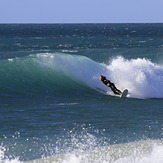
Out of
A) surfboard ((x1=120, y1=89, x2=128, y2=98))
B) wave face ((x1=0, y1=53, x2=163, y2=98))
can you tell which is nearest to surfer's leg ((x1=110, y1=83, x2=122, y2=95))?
surfboard ((x1=120, y1=89, x2=128, y2=98))

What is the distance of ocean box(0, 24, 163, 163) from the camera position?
1224 centimetres

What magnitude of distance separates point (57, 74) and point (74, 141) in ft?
41.9

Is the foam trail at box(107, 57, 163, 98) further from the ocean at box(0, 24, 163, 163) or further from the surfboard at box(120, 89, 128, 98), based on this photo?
the surfboard at box(120, 89, 128, 98)

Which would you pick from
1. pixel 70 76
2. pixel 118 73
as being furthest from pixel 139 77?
pixel 70 76

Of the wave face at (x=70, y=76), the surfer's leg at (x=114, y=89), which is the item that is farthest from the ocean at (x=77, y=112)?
the surfer's leg at (x=114, y=89)

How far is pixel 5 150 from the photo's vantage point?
12.6 metres

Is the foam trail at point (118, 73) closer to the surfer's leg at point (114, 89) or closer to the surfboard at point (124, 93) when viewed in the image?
the surfboard at point (124, 93)

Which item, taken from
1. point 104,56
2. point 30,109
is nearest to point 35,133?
point 30,109

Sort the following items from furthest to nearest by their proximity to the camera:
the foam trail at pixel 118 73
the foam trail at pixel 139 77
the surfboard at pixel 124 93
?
the foam trail at pixel 118 73 → the foam trail at pixel 139 77 → the surfboard at pixel 124 93

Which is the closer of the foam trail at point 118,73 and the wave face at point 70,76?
the wave face at point 70,76

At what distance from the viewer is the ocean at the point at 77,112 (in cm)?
1224

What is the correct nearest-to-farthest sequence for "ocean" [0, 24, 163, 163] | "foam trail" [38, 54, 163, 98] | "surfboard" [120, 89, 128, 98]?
"ocean" [0, 24, 163, 163]
"surfboard" [120, 89, 128, 98]
"foam trail" [38, 54, 163, 98]

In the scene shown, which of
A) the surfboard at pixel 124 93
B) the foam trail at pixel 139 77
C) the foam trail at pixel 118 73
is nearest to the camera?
the surfboard at pixel 124 93

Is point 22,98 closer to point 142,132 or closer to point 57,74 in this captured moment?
point 57,74
